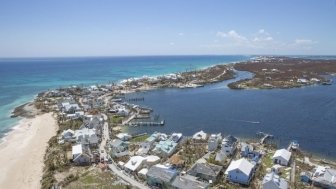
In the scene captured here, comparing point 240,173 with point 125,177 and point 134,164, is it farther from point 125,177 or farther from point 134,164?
point 125,177

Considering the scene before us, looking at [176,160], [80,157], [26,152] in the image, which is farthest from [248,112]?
[26,152]

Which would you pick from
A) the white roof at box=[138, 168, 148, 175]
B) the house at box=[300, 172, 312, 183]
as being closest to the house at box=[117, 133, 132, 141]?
the white roof at box=[138, 168, 148, 175]

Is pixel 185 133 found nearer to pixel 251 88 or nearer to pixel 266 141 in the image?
pixel 266 141

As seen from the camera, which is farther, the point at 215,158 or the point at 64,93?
the point at 64,93

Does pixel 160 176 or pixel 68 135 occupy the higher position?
pixel 160 176

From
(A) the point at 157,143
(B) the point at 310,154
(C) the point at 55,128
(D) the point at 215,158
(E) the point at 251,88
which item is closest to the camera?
(D) the point at 215,158

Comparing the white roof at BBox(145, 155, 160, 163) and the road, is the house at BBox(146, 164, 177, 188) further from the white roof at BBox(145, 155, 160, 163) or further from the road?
the white roof at BBox(145, 155, 160, 163)

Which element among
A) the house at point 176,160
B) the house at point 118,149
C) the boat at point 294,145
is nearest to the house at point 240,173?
the house at point 176,160

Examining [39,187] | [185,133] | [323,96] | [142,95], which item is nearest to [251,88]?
[323,96]
